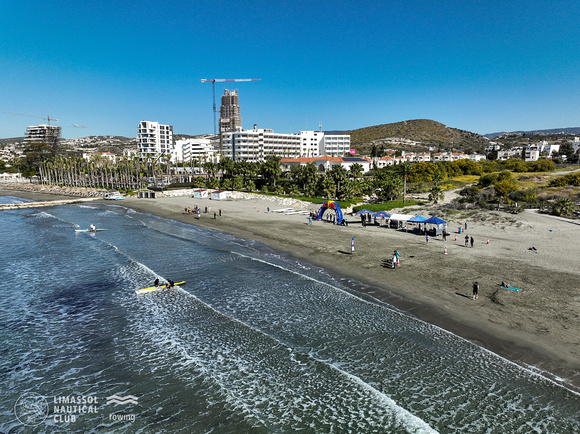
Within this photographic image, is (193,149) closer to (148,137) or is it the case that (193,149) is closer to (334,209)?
(148,137)

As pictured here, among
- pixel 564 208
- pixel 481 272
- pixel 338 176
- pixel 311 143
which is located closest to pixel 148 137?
pixel 311 143

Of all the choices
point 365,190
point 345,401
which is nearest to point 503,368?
point 345,401

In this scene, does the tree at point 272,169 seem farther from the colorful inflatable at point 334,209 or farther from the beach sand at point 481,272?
the beach sand at point 481,272

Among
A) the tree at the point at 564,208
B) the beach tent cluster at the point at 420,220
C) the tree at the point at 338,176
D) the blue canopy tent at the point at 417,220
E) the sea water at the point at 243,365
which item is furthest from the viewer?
the tree at the point at 338,176

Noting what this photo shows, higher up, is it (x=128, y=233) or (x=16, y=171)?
(x=16, y=171)

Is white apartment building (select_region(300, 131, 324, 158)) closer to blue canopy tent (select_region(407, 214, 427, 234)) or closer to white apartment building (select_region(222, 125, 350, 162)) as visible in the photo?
white apartment building (select_region(222, 125, 350, 162))

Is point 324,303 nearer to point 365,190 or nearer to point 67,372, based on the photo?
point 67,372

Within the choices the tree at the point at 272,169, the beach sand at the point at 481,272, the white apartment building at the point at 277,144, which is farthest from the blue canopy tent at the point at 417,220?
the white apartment building at the point at 277,144

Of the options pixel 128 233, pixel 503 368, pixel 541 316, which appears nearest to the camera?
pixel 503 368
